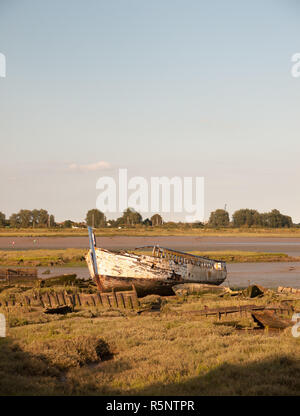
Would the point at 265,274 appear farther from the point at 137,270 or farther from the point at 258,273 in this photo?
the point at 137,270

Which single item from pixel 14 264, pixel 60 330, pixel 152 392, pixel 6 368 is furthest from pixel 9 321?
pixel 14 264

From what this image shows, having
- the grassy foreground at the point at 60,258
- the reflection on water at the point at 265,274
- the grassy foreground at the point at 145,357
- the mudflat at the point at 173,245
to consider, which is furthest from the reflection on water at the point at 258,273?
the mudflat at the point at 173,245

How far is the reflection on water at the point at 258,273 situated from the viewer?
3859cm

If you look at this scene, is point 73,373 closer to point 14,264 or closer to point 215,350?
point 215,350

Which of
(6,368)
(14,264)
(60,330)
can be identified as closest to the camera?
(6,368)

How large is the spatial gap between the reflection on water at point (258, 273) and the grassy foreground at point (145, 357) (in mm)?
18115

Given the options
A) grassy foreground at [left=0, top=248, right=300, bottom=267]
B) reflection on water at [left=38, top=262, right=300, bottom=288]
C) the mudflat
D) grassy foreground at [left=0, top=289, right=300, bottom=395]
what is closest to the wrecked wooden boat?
reflection on water at [left=38, top=262, right=300, bottom=288]

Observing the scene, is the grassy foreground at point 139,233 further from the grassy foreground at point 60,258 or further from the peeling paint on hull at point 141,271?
the peeling paint on hull at point 141,271

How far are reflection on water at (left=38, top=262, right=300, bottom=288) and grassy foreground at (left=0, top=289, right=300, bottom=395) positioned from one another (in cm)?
1812

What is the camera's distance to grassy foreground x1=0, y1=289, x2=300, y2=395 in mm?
11242

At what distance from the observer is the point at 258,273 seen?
45.6 metres

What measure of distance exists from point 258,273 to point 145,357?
33242mm
